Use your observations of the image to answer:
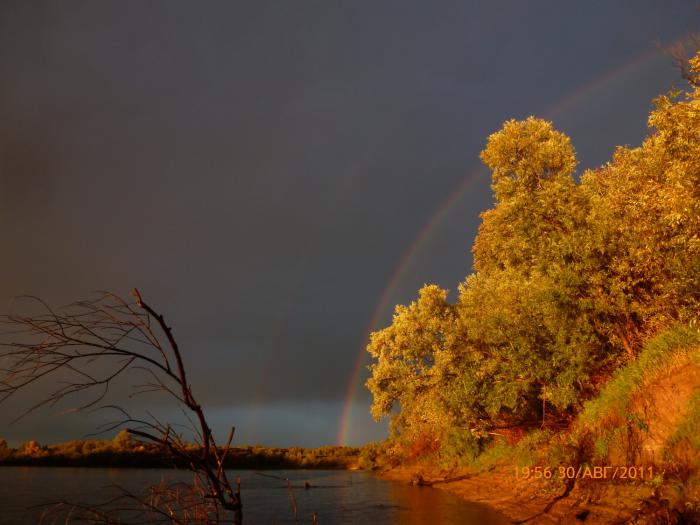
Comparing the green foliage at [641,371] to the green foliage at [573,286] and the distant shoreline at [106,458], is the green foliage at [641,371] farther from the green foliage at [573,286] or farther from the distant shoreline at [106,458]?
the distant shoreline at [106,458]

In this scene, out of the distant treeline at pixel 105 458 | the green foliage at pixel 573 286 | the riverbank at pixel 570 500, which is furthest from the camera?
the distant treeline at pixel 105 458

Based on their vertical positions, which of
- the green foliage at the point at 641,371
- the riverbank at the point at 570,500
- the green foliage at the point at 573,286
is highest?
the green foliage at the point at 573,286

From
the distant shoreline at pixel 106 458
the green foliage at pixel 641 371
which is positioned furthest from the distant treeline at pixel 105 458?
the green foliage at pixel 641 371

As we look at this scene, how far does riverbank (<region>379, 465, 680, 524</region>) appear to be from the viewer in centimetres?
1659

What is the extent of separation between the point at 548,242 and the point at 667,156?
27.9 feet

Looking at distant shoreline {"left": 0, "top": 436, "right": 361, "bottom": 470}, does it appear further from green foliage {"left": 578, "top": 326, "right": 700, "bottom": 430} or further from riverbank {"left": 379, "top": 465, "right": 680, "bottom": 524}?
green foliage {"left": 578, "top": 326, "right": 700, "bottom": 430}

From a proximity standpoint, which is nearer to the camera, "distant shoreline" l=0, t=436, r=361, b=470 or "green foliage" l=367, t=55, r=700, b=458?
"green foliage" l=367, t=55, r=700, b=458

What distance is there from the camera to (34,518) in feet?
110

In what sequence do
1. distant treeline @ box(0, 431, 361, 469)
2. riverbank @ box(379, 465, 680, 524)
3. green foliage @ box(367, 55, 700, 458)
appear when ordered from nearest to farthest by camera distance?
riverbank @ box(379, 465, 680, 524) < green foliage @ box(367, 55, 700, 458) < distant treeline @ box(0, 431, 361, 469)

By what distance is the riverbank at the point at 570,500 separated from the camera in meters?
16.6

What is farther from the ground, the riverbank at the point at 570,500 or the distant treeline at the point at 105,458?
the distant treeline at the point at 105,458

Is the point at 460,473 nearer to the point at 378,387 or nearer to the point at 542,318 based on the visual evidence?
the point at 378,387

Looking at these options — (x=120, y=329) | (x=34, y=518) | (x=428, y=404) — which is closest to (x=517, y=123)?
(x=428, y=404)

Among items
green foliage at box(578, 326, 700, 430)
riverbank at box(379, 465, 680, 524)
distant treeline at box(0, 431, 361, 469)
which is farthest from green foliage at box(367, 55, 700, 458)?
distant treeline at box(0, 431, 361, 469)
